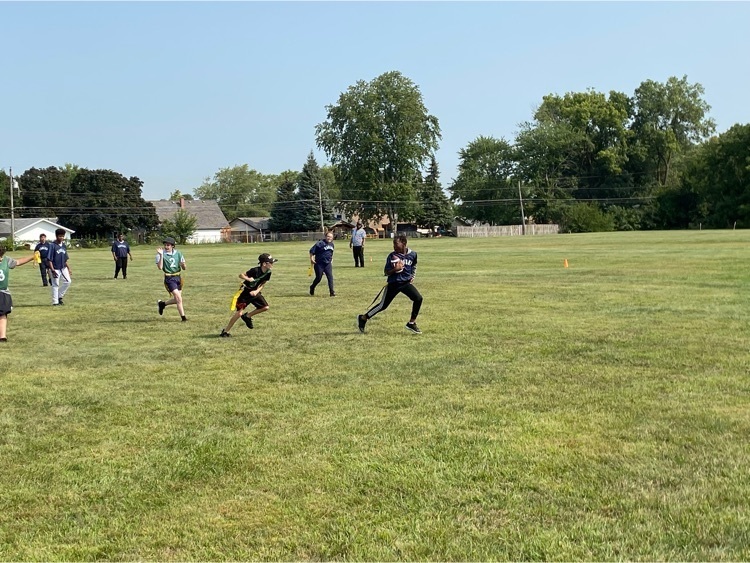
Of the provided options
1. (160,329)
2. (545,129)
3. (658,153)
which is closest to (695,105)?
(658,153)

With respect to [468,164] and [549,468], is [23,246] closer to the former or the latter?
[468,164]

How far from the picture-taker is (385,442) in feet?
20.5

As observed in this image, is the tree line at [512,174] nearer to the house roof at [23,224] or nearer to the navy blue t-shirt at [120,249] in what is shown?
the house roof at [23,224]

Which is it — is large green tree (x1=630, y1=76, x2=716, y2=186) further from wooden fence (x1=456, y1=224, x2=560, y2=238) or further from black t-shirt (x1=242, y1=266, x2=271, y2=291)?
black t-shirt (x1=242, y1=266, x2=271, y2=291)

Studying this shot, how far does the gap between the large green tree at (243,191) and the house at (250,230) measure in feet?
92.6

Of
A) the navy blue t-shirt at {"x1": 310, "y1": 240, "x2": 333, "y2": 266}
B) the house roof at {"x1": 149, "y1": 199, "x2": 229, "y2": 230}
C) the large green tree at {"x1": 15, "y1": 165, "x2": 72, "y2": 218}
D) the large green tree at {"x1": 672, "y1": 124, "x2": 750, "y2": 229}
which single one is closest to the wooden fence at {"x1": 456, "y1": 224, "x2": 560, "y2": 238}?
the large green tree at {"x1": 672, "y1": 124, "x2": 750, "y2": 229}

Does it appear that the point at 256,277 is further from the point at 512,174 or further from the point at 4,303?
the point at 512,174

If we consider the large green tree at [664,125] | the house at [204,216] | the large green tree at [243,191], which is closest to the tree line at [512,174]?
the large green tree at [664,125]

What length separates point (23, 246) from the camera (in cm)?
7519

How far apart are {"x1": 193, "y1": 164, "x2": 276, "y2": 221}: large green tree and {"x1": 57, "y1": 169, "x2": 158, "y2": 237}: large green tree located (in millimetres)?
52772

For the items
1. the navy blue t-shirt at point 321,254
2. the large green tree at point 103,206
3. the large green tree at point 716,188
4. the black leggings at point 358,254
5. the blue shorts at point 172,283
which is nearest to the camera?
the blue shorts at point 172,283

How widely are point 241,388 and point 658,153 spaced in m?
110

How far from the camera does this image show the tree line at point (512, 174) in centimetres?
9569

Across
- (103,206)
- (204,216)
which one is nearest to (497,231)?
(204,216)
